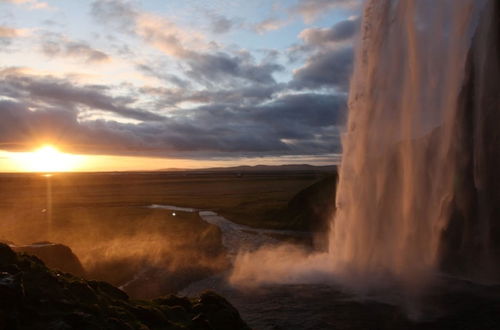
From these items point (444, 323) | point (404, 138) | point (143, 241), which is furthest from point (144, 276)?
point (404, 138)

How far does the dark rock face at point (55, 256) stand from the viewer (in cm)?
2555

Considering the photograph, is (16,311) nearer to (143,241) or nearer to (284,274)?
(284,274)

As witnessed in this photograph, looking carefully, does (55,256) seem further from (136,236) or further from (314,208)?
(314,208)

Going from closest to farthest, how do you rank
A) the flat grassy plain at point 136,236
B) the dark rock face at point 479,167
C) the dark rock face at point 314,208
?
the dark rock face at point 479,167 → the flat grassy plain at point 136,236 → the dark rock face at point 314,208

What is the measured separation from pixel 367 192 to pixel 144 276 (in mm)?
20439

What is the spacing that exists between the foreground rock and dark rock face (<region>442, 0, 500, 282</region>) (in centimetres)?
1985

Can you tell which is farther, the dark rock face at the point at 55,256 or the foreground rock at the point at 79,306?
the dark rock face at the point at 55,256

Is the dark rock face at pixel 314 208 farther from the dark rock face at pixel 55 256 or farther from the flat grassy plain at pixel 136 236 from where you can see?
the dark rock face at pixel 55 256

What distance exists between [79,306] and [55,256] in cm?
1428

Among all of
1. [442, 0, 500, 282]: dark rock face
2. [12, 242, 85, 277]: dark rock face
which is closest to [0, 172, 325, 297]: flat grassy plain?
[12, 242, 85, 277]: dark rock face

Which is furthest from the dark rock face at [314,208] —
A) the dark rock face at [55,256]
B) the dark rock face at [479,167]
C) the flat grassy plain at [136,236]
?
the dark rock face at [55,256]

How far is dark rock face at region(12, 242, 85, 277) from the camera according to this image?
25547mm

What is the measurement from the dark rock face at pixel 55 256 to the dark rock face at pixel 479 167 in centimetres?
2624

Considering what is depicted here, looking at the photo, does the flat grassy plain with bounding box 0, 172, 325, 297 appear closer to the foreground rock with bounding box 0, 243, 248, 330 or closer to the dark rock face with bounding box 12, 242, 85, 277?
the dark rock face with bounding box 12, 242, 85, 277
